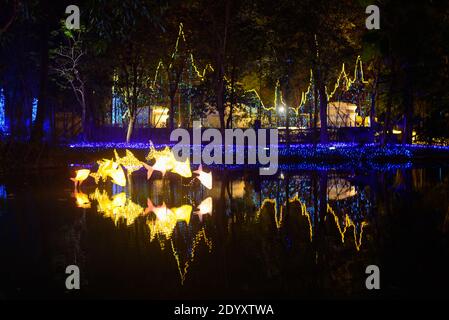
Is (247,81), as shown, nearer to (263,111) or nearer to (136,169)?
(263,111)

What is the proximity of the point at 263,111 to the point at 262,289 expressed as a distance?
49096 mm

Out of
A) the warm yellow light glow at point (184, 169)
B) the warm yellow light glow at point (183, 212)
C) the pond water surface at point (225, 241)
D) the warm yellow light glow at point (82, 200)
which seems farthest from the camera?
the warm yellow light glow at point (184, 169)

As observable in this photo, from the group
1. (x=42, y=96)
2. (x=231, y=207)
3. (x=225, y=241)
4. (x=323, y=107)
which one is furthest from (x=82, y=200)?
(x=323, y=107)

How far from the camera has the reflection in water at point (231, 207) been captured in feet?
34.2

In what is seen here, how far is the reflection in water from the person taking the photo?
1041cm

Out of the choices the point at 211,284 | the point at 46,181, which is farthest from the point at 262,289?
the point at 46,181

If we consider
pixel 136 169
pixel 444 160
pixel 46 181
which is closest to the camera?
pixel 46 181

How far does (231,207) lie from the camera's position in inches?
552

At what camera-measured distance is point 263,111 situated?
55875 mm

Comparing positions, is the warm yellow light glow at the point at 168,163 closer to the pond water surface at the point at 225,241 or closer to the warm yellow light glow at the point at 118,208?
the pond water surface at the point at 225,241

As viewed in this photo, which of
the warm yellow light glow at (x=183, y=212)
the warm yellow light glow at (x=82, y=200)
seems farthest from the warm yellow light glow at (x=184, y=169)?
the warm yellow light glow at (x=183, y=212)

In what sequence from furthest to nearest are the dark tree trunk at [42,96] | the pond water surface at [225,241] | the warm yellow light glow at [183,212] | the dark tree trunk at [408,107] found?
the dark tree trunk at [408,107]
the dark tree trunk at [42,96]
the warm yellow light glow at [183,212]
the pond water surface at [225,241]

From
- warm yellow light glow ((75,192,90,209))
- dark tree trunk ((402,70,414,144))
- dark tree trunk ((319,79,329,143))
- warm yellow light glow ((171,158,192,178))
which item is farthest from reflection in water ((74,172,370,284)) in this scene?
dark tree trunk ((402,70,414,144))

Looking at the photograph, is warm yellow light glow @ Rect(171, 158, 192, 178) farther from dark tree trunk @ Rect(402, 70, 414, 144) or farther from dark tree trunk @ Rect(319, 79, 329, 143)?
dark tree trunk @ Rect(402, 70, 414, 144)
